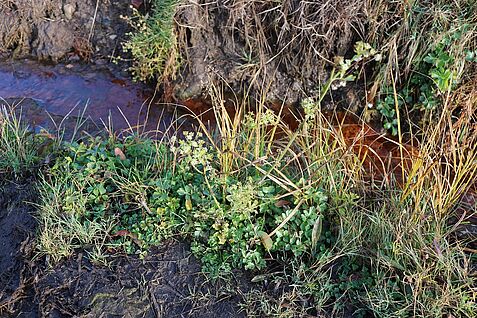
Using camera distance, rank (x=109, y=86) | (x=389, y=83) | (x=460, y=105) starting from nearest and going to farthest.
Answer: (x=460, y=105), (x=389, y=83), (x=109, y=86)

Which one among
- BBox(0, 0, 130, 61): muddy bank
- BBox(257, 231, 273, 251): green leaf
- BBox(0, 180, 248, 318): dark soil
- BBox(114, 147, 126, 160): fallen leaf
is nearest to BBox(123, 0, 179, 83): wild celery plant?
BBox(0, 0, 130, 61): muddy bank

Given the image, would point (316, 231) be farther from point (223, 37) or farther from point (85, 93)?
point (85, 93)

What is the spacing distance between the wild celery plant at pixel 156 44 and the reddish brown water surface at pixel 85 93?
219mm

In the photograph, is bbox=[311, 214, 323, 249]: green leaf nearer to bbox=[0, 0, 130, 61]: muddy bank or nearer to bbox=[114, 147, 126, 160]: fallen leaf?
bbox=[114, 147, 126, 160]: fallen leaf

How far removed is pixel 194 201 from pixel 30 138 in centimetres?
131

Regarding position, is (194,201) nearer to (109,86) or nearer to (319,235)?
(319,235)

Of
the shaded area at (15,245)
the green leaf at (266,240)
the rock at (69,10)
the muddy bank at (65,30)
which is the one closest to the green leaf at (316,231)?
the green leaf at (266,240)

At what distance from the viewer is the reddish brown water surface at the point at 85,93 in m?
4.10

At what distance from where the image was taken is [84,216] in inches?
102

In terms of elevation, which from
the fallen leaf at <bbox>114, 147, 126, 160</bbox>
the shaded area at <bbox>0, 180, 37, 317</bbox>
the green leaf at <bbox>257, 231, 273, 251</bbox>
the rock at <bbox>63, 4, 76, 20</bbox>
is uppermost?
the rock at <bbox>63, 4, 76, 20</bbox>

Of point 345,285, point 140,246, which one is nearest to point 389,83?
point 345,285

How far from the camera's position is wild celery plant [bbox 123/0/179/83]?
4.04 m

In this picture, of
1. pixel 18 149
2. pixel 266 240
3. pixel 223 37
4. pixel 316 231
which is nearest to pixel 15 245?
pixel 18 149

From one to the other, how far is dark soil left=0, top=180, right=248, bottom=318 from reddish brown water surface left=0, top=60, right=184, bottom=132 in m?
1.68
